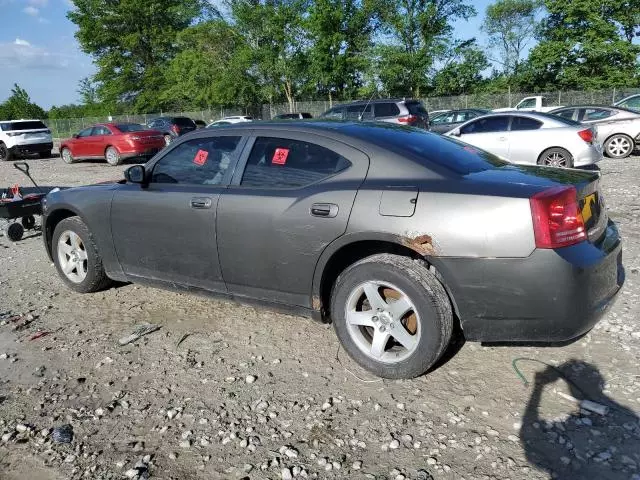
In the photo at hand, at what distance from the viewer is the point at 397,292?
3178mm

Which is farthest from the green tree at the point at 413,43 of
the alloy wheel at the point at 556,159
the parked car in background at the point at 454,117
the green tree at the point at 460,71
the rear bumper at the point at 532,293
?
the rear bumper at the point at 532,293

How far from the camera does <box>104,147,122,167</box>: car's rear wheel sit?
1872 centimetres

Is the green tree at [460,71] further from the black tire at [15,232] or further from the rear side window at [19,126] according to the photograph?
the black tire at [15,232]

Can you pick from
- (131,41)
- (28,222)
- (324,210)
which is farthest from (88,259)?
(131,41)

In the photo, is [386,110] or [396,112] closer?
[396,112]

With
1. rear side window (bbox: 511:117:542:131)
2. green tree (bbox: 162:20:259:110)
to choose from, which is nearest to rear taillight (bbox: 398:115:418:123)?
rear side window (bbox: 511:117:542:131)

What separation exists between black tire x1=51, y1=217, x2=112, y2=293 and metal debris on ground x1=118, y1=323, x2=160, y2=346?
88cm

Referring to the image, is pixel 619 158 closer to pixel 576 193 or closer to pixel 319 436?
pixel 576 193

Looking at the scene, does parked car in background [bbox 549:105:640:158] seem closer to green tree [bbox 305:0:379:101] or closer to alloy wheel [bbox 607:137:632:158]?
alloy wheel [bbox 607:137:632:158]

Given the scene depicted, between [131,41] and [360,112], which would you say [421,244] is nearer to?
[360,112]

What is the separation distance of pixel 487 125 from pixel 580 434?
1048 centimetres

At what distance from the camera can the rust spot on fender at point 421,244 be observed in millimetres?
2934

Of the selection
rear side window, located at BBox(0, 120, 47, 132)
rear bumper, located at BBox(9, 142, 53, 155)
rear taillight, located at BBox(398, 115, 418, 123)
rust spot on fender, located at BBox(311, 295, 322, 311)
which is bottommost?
rust spot on fender, located at BBox(311, 295, 322, 311)

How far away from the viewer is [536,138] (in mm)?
11336
